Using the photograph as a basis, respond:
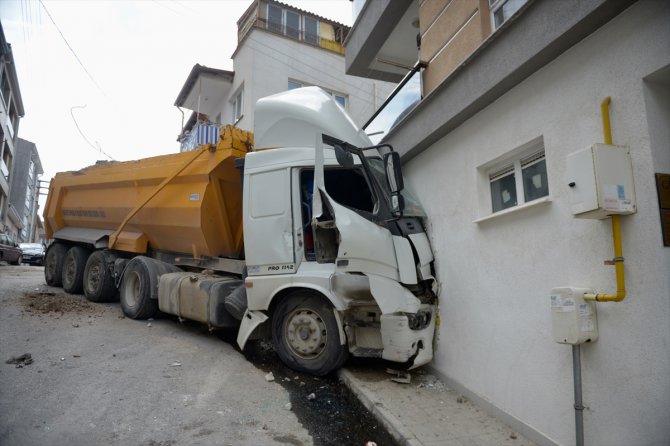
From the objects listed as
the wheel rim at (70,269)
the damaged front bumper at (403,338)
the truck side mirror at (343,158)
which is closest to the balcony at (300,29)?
the wheel rim at (70,269)

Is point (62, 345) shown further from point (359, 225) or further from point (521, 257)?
point (521, 257)

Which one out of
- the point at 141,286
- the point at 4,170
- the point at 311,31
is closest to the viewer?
the point at 141,286

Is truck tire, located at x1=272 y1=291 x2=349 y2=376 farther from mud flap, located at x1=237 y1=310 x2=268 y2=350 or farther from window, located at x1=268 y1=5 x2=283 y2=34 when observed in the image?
window, located at x1=268 y1=5 x2=283 y2=34

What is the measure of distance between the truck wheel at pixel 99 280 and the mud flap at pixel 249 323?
3.68m

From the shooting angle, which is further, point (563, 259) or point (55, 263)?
point (55, 263)

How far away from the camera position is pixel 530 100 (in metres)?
3.42

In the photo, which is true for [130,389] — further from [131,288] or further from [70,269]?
[70,269]

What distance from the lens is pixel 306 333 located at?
179 inches

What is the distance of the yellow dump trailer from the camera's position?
5934 mm

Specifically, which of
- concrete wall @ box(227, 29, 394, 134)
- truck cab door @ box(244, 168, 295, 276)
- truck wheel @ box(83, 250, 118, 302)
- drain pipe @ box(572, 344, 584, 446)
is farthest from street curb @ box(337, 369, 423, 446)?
concrete wall @ box(227, 29, 394, 134)

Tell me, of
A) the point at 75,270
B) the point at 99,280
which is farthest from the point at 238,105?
the point at 99,280

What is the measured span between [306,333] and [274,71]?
11010 millimetres

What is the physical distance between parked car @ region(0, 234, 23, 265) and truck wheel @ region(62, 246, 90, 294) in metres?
10.7

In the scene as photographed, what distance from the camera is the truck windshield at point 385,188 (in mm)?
4516
